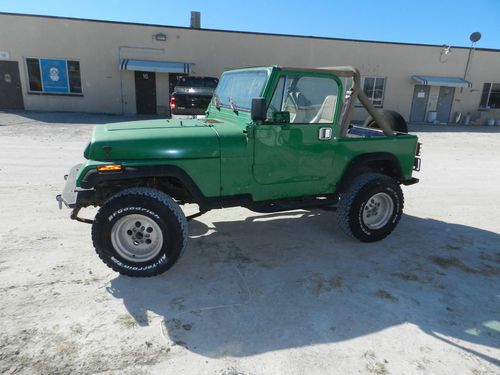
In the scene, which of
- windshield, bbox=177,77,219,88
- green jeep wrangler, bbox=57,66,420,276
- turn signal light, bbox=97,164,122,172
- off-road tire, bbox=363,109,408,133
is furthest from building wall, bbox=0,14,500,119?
turn signal light, bbox=97,164,122,172

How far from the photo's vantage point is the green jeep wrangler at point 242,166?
136 inches

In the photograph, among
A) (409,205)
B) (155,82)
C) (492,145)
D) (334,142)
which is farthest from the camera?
(155,82)

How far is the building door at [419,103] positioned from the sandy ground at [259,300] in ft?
59.4

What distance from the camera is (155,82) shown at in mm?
18641

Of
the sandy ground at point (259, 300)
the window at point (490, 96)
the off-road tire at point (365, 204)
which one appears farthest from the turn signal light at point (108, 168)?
the window at point (490, 96)

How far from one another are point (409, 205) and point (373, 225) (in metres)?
1.79

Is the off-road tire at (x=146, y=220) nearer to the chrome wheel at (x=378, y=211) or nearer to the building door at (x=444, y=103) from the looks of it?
the chrome wheel at (x=378, y=211)

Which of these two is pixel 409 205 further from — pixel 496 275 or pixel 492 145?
pixel 492 145

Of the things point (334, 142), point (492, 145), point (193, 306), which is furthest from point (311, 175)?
point (492, 145)

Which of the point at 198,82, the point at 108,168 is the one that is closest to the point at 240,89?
the point at 108,168

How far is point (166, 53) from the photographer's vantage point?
1822cm

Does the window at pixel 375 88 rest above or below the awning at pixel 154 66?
below

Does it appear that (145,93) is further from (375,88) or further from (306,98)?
(306,98)

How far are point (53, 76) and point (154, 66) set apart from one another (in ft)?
16.5
